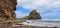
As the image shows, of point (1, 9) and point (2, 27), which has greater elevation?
point (1, 9)

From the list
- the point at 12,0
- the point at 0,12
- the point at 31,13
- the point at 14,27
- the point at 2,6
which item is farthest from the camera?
the point at 31,13

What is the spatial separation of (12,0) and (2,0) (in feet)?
14.2

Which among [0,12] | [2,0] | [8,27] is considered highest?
[2,0]

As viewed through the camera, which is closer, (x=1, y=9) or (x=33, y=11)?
(x=1, y=9)

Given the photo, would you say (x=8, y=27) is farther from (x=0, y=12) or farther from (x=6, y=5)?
(x=6, y=5)

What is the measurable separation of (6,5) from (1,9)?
60.4 inches

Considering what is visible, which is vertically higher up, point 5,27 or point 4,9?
point 4,9

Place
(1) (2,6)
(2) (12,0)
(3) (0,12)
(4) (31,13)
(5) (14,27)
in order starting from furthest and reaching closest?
(4) (31,13) < (2) (12,0) < (1) (2,6) < (3) (0,12) < (5) (14,27)

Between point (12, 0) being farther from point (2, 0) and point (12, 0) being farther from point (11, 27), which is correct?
point (11, 27)

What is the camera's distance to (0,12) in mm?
16672

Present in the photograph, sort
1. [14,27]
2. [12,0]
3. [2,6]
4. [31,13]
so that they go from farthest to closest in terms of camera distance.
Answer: [31,13]
[12,0]
[2,6]
[14,27]

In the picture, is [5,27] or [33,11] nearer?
[5,27]

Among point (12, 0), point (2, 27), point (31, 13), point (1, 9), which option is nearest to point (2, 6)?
point (1, 9)

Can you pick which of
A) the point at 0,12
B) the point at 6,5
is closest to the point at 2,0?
the point at 6,5
